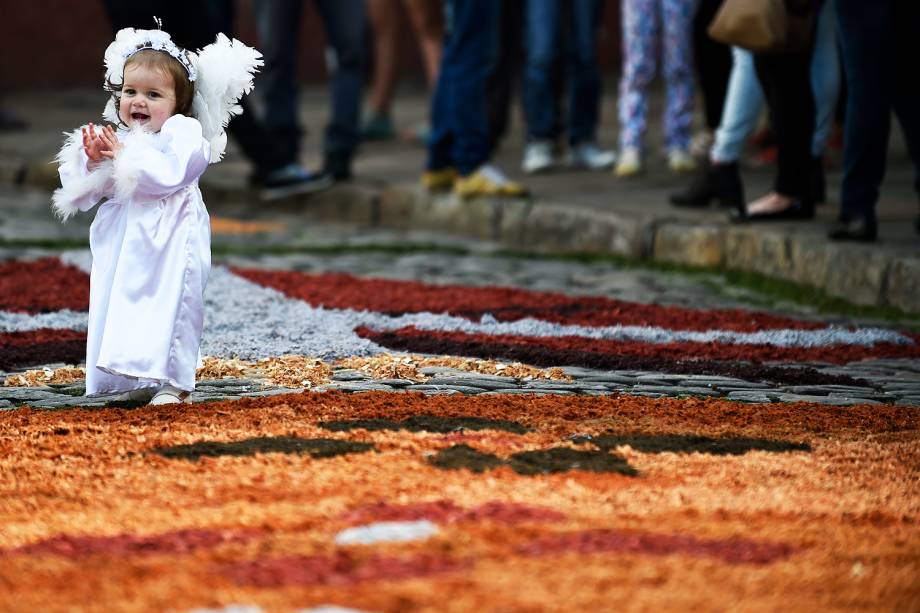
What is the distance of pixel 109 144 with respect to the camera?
3.75 m

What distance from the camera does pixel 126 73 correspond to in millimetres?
3873

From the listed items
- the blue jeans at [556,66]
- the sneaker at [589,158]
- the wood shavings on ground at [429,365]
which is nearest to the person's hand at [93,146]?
the wood shavings on ground at [429,365]

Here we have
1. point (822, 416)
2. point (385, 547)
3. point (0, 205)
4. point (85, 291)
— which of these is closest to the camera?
point (385, 547)

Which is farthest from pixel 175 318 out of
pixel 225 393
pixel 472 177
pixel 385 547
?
pixel 472 177

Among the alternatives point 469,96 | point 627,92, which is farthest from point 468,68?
point 627,92

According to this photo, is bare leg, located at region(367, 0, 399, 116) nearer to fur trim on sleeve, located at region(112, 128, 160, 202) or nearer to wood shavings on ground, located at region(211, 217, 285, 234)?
wood shavings on ground, located at region(211, 217, 285, 234)

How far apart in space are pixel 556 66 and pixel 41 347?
194 inches

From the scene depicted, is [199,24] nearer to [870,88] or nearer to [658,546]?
[870,88]

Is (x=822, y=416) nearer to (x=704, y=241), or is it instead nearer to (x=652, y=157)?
(x=704, y=241)

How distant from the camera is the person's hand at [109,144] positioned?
374 centimetres

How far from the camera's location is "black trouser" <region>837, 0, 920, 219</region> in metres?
5.88

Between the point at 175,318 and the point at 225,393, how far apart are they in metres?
0.24

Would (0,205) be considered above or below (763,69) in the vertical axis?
below

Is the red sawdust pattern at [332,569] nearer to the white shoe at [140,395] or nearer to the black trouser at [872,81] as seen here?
the white shoe at [140,395]
